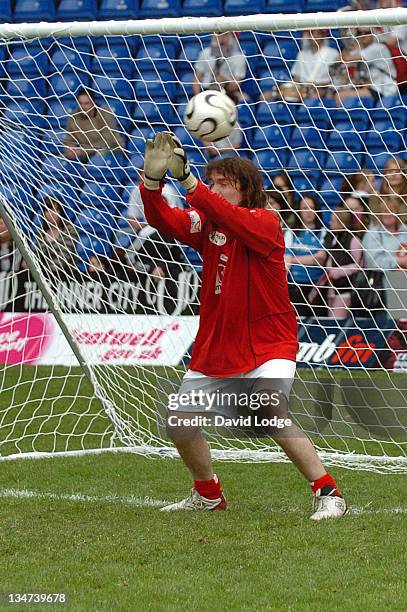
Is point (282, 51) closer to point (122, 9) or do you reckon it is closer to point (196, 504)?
point (122, 9)

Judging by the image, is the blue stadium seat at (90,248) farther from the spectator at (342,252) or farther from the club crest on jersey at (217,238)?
the club crest on jersey at (217,238)

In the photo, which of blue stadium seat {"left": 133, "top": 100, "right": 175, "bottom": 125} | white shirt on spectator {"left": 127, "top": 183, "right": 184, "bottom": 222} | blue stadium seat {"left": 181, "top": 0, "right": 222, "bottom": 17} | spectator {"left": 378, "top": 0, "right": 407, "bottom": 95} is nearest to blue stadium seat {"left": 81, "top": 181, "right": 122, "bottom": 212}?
white shirt on spectator {"left": 127, "top": 183, "right": 184, "bottom": 222}

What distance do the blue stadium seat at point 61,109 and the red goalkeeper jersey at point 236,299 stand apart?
2.86m

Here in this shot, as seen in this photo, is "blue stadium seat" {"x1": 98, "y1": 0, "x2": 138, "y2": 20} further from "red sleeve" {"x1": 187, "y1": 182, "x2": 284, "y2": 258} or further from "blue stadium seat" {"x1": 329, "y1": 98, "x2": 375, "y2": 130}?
"red sleeve" {"x1": 187, "y1": 182, "x2": 284, "y2": 258}

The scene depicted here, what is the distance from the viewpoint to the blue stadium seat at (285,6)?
44.1 feet

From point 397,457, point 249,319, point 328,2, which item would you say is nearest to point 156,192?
point 249,319

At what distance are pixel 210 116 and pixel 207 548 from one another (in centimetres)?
204

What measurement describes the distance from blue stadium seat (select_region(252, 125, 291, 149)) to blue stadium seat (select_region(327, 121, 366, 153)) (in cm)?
42

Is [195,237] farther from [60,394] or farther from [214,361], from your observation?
[60,394]

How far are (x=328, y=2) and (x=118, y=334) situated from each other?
223 inches

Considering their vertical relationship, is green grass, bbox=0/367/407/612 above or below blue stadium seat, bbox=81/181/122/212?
below

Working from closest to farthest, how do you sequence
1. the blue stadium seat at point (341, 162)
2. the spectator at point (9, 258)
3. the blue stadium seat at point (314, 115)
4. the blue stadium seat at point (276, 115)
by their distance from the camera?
the blue stadium seat at point (314, 115), the blue stadium seat at point (276, 115), the spectator at point (9, 258), the blue stadium seat at point (341, 162)

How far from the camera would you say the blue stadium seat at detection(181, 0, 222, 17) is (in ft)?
46.6

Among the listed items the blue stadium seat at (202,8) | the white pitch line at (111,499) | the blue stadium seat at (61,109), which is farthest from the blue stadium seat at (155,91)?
the blue stadium seat at (202,8)
